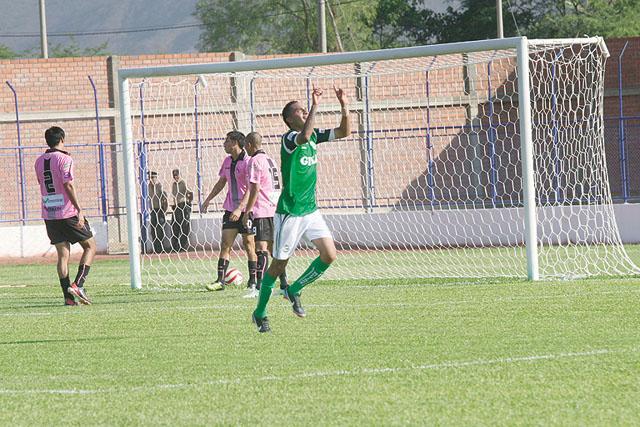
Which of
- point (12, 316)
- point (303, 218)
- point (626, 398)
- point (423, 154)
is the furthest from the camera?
point (423, 154)

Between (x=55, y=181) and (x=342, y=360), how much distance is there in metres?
5.91

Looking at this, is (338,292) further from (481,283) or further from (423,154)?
(423,154)

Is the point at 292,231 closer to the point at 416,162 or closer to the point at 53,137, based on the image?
the point at 53,137

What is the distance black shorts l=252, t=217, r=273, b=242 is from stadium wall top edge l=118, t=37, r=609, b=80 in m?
2.06

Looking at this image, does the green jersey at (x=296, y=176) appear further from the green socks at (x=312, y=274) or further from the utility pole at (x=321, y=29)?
the utility pole at (x=321, y=29)

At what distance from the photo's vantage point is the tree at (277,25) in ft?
197

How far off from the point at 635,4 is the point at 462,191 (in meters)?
27.6

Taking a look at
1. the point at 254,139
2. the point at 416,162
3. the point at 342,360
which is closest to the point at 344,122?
the point at 342,360

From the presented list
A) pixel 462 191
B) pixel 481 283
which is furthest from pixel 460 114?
pixel 481 283

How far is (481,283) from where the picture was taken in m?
13.7

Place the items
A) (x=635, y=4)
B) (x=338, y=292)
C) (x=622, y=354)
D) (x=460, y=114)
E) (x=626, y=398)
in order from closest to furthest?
(x=626, y=398)
(x=622, y=354)
(x=338, y=292)
(x=460, y=114)
(x=635, y=4)

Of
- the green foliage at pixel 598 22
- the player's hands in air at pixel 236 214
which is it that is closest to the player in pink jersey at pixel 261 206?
the player's hands in air at pixel 236 214

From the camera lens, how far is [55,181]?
42.2 feet

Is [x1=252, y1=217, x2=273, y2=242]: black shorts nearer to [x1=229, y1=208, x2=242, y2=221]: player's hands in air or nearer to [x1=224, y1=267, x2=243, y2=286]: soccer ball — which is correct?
[x1=229, y1=208, x2=242, y2=221]: player's hands in air
